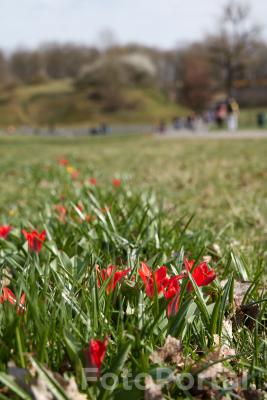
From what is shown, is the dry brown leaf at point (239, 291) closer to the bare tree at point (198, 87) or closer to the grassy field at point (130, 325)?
the grassy field at point (130, 325)

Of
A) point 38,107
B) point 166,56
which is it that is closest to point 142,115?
point 38,107

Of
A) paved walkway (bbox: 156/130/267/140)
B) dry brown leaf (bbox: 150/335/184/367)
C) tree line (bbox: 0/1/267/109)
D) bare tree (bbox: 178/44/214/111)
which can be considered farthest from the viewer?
bare tree (bbox: 178/44/214/111)

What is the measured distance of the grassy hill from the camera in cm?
6385

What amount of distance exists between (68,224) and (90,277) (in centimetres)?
126

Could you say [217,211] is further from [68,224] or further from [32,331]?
[32,331]

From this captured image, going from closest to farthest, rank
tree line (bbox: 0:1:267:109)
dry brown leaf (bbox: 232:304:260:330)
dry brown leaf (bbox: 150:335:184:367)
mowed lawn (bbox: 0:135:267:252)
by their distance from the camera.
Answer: dry brown leaf (bbox: 150:335:184:367) → dry brown leaf (bbox: 232:304:260:330) → mowed lawn (bbox: 0:135:267:252) → tree line (bbox: 0:1:267:109)

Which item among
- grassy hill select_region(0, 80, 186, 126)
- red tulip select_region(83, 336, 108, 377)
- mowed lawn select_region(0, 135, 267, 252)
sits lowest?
mowed lawn select_region(0, 135, 267, 252)

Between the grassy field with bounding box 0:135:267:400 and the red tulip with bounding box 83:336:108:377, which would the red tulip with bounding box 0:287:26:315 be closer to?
the grassy field with bounding box 0:135:267:400

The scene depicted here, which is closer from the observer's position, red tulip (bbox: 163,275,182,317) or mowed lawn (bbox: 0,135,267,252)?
red tulip (bbox: 163,275,182,317)

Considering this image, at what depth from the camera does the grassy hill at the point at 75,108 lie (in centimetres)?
6385

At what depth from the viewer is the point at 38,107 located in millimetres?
72625

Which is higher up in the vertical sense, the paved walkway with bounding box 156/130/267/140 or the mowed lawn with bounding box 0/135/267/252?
the mowed lawn with bounding box 0/135/267/252

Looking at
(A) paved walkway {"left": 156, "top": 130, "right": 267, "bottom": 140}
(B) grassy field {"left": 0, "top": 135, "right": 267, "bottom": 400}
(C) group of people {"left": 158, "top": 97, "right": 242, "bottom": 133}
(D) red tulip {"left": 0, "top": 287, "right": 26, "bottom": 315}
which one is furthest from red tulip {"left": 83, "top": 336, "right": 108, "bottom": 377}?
(C) group of people {"left": 158, "top": 97, "right": 242, "bottom": 133}

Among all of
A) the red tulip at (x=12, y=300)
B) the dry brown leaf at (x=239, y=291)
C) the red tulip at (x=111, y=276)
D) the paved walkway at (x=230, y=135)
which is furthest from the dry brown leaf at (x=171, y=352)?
the paved walkway at (x=230, y=135)
